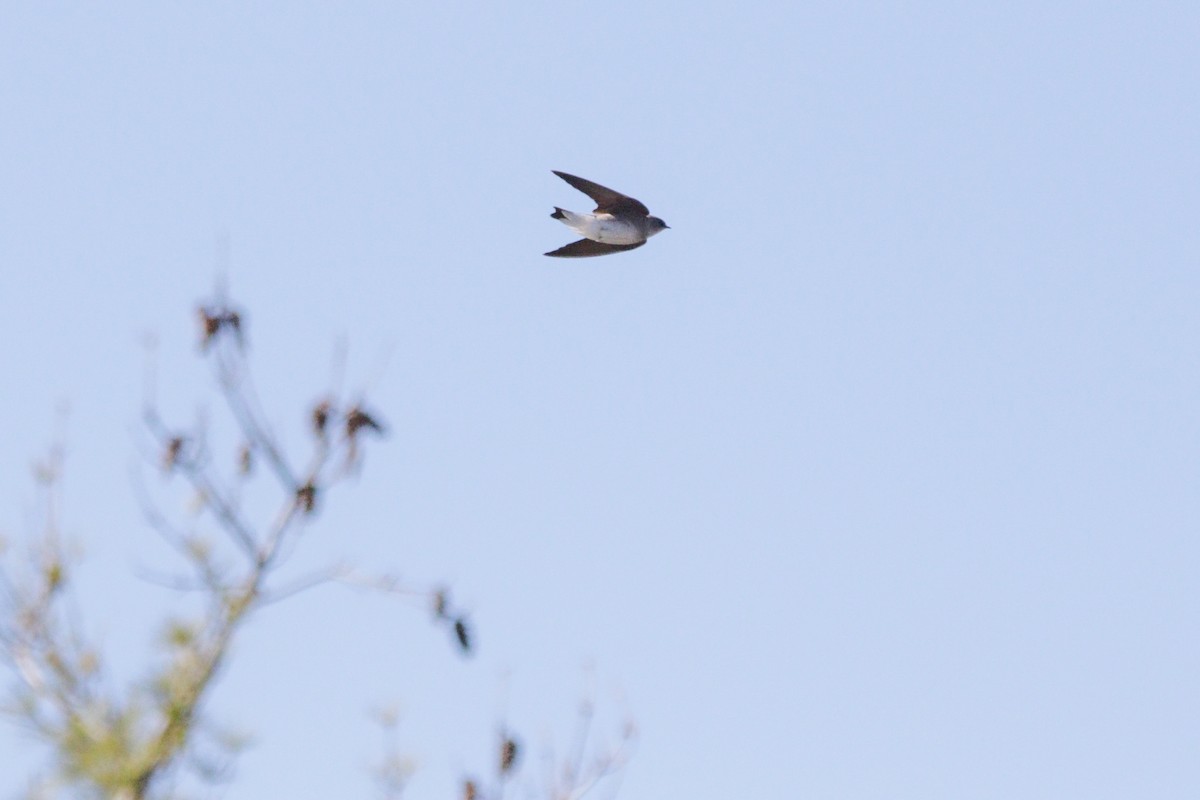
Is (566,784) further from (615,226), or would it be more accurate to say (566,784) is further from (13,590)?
(615,226)

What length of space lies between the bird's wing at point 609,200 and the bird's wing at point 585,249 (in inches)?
13.4

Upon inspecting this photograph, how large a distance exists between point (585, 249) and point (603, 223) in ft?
1.00

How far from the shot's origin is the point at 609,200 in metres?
16.4

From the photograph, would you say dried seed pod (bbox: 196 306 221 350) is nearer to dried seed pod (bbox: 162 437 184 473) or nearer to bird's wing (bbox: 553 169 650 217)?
dried seed pod (bbox: 162 437 184 473)

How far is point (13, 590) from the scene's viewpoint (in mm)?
7105

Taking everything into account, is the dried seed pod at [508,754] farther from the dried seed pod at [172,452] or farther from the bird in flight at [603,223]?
the bird in flight at [603,223]

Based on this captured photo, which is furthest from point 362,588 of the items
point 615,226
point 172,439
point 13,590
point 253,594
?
point 615,226

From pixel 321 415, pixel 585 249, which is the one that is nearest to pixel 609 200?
pixel 585 249

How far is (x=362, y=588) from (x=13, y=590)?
1455 mm

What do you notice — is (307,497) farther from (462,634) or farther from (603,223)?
(603,223)

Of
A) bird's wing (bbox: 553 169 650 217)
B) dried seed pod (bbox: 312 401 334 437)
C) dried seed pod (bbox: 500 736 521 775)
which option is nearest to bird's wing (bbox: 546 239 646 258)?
bird's wing (bbox: 553 169 650 217)

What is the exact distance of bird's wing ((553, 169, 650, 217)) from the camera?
53.3ft

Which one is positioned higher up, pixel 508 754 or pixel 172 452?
pixel 172 452

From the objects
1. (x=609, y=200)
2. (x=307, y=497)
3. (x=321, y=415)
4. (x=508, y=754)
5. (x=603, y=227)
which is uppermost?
(x=321, y=415)
